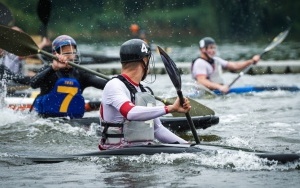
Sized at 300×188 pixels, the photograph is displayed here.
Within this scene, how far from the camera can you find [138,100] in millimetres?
7477

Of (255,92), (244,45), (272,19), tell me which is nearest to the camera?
(255,92)

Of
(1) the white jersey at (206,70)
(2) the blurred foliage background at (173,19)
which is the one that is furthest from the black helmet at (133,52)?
(2) the blurred foliage background at (173,19)

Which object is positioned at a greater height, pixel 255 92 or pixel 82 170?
pixel 255 92

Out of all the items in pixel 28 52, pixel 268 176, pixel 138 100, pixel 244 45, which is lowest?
pixel 268 176

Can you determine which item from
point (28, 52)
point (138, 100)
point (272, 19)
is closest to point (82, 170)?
point (138, 100)

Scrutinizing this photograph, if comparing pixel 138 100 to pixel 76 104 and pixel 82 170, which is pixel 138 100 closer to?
pixel 82 170

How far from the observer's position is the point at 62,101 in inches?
413

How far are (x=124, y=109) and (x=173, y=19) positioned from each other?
3816 centimetres

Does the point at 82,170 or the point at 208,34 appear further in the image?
the point at 208,34

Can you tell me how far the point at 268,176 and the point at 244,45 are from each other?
33.0 meters

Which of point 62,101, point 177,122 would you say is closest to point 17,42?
point 62,101

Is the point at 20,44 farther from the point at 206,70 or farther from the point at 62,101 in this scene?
the point at 206,70

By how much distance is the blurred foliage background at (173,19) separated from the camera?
134 feet

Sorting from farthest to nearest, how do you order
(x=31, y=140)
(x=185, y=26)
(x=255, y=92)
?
(x=185, y=26)
(x=255, y=92)
(x=31, y=140)
